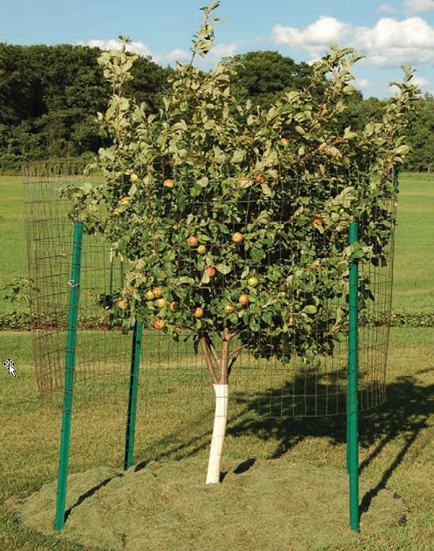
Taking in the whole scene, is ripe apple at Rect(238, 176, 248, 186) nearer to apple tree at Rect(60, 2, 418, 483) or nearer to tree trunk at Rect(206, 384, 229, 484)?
apple tree at Rect(60, 2, 418, 483)

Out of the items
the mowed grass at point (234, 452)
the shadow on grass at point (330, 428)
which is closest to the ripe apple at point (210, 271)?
the mowed grass at point (234, 452)

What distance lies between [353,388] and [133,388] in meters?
2.11

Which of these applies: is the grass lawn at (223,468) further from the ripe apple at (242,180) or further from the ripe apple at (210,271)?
the ripe apple at (242,180)

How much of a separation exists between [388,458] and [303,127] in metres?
3.60

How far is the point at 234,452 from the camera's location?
860 centimetres

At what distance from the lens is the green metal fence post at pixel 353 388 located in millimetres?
6312

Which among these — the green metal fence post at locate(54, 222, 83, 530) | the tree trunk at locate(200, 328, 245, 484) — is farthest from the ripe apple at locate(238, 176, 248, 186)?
the tree trunk at locate(200, 328, 245, 484)

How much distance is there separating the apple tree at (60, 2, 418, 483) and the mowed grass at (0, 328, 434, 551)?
2.87 feet

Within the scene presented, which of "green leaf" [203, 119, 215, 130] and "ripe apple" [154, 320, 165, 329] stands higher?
"green leaf" [203, 119, 215, 130]

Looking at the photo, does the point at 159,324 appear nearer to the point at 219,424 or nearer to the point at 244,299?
the point at 244,299

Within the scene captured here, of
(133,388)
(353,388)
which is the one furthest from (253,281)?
(133,388)

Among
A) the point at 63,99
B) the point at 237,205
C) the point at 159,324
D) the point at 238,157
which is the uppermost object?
the point at 63,99

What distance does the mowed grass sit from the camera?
6.34 metres

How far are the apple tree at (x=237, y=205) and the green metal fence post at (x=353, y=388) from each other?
0.14 meters
